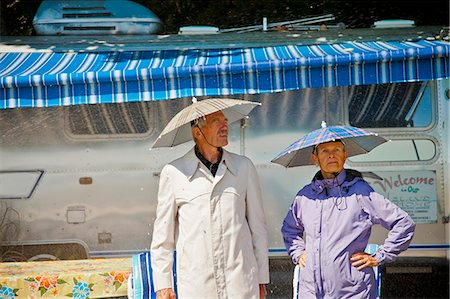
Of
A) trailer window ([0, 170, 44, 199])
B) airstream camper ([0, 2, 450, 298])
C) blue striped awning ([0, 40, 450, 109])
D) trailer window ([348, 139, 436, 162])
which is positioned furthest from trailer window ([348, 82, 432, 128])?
trailer window ([0, 170, 44, 199])

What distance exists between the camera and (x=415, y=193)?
22.4ft

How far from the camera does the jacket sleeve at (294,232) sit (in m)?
4.67

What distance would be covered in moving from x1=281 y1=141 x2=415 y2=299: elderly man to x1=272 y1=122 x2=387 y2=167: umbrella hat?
0.21m

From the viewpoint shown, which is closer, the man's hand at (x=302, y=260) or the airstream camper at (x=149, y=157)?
the man's hand at (x=302, y=260)

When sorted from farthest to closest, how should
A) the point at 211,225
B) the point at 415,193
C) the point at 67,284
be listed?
the point at 415,193
the point at 67,284
the point at 211,225

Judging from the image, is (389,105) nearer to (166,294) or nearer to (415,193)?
(415,193)

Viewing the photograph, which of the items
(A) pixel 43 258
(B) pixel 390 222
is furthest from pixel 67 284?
(B) pixel 390 222

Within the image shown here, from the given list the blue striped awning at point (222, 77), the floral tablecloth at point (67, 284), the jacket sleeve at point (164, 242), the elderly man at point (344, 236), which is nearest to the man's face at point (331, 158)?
the elderly man at point (344, 236)

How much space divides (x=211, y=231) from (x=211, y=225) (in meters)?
0.03

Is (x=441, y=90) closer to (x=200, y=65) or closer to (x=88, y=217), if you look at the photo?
(x=200, y=65)

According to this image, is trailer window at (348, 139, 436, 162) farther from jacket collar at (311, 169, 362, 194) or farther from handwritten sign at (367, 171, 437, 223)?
jacket collar at (311, 169, 362, 194)

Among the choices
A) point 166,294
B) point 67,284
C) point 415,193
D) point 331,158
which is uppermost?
point 331,158

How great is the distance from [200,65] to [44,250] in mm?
2370

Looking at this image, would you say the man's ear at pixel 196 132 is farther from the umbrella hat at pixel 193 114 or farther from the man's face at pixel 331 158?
the man's face at pixel 331 158
